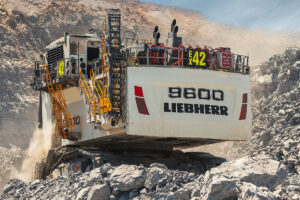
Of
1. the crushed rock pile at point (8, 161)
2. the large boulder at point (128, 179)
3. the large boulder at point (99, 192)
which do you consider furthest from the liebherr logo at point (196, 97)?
the crushed rock pile at point (8, 161)

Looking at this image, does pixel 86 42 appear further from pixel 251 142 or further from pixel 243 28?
pixel 243 28

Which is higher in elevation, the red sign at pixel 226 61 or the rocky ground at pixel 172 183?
the red sign at pixel 226 61

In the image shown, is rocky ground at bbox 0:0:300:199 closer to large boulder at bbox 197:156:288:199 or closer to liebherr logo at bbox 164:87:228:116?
large boulder at bbox 197:156:288:199

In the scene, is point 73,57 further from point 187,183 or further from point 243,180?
point 243,180

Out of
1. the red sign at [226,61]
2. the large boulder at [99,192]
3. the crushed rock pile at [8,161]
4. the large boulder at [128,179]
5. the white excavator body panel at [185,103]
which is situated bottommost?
the crushed rock pile at [8,161]

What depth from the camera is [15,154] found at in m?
28.8

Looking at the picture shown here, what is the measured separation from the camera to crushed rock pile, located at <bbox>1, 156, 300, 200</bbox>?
10.0 metres

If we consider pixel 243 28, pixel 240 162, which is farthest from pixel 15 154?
pixel 243 28

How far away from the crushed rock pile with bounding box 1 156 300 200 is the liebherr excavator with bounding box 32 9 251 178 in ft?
9.45

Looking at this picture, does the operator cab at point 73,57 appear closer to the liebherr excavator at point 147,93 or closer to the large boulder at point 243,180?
the liebherr excavator at point 147,93

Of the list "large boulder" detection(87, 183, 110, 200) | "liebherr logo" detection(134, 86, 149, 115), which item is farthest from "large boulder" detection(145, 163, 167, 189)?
"liebherr logo" detection(134, 86, 149, 115)

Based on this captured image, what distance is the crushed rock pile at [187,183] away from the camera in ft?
32.9

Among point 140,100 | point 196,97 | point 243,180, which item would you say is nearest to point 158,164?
point 243,180

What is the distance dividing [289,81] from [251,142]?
4034mm
